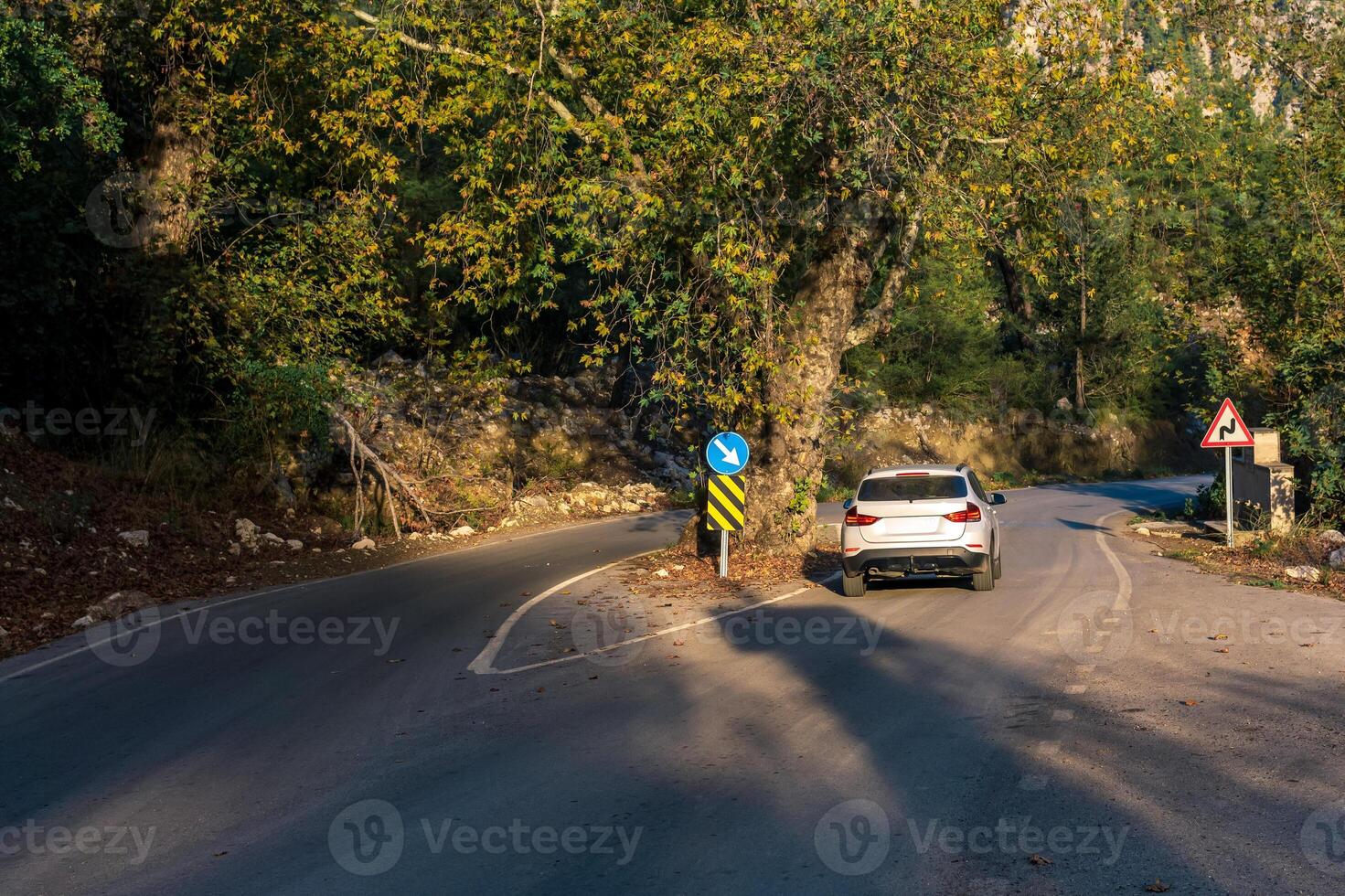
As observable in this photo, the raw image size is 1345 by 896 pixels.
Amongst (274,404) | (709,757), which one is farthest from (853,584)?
(274,404)

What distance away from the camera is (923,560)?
51.5 ft

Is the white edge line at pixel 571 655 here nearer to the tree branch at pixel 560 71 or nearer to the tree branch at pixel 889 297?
the tree branch at pixel 889 297

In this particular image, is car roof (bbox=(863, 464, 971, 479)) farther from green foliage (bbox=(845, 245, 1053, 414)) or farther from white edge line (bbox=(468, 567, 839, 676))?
green foliage (bbox=(845, 245, 1053, 414))

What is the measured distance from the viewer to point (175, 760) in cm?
A: 861

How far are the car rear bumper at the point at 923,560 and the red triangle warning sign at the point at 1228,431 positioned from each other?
7.50 m

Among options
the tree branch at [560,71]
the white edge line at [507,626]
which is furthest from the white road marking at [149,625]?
the tree branch at [560,71]

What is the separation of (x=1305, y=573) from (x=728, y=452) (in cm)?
843

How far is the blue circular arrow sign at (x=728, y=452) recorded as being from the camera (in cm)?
1830

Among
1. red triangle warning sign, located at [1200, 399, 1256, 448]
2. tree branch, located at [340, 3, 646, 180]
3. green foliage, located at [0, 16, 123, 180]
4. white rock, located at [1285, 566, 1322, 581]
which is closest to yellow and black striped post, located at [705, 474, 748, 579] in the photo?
tree branch, located at [340, 3, 646, 180]

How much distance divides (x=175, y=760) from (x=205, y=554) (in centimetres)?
1264

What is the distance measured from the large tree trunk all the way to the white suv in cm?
356

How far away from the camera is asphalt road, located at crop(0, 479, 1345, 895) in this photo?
609 cm

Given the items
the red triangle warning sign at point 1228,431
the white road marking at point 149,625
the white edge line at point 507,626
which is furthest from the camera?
the red triangle warning sign at point 1228,431

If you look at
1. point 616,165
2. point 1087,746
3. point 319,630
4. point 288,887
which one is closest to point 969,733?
point 1087,746
